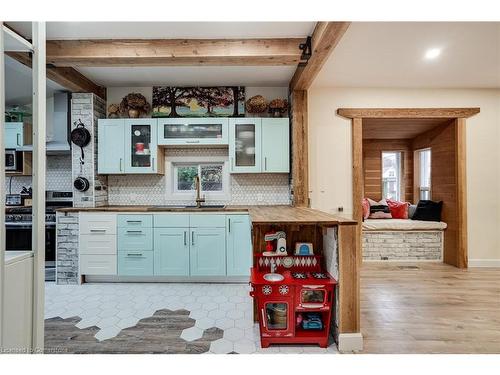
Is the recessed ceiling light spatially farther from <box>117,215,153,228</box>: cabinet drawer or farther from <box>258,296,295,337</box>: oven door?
<box>117,215,153,228</box>: cabinet drawer

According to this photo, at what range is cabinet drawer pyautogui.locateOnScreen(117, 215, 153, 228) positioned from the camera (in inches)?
135

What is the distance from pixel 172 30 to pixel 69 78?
1.53m

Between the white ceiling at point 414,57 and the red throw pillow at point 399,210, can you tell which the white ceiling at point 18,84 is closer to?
the white ceiling at point 414,57

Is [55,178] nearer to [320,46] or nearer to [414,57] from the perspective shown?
[320,46]

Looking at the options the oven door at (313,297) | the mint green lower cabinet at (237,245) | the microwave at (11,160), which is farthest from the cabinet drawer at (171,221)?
the microwave at (11,160)

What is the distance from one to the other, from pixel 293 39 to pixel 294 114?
1.07 metres

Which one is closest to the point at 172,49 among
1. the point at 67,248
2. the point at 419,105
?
the point at 67,248

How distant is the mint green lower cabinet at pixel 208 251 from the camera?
3.42 meters

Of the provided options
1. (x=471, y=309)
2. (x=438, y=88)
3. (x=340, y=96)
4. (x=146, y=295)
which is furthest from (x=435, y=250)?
(x=146, y=295)

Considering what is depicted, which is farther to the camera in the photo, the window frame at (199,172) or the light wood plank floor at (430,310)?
the window frame at (199,172)

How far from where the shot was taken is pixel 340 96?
3.97m

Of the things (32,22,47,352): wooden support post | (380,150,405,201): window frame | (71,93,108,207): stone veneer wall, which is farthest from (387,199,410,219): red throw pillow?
(32,22,47,352): wooden support post

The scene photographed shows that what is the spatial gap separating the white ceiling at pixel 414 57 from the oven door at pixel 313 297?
2.21 meters

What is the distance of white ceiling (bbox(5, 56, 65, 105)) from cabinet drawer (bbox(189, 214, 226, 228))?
2405 millimetres
